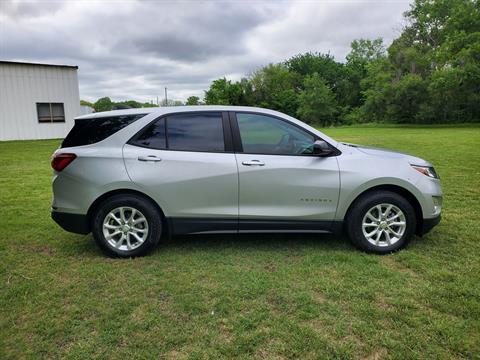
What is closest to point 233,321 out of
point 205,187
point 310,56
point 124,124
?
point 205,187

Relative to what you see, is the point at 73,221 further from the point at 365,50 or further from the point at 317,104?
the point at 365,50

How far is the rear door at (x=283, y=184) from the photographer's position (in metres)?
4.16

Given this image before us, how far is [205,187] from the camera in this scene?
4.15 meters

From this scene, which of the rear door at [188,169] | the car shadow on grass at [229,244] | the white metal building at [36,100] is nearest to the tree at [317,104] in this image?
the white metal building at [36,100]

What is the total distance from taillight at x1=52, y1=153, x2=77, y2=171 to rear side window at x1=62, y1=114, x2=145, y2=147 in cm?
17

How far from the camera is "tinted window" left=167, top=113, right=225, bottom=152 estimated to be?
167 inches

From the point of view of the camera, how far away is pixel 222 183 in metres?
4.14

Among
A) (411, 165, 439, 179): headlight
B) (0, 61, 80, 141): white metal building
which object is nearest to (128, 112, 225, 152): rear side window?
(411, 165, 439, 179): headlight

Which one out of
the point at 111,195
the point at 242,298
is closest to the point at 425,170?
the point at 242,298

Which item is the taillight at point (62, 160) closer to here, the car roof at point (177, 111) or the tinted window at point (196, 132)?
the car roof at point (177, 111)

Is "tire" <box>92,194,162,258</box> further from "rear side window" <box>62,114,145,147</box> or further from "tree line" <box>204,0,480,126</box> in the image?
"tree line" <box>204,0,480,126</box>

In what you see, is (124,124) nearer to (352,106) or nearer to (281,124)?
(281,124)

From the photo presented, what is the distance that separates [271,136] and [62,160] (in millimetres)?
2292

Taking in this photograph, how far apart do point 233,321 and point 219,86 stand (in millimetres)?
59697
